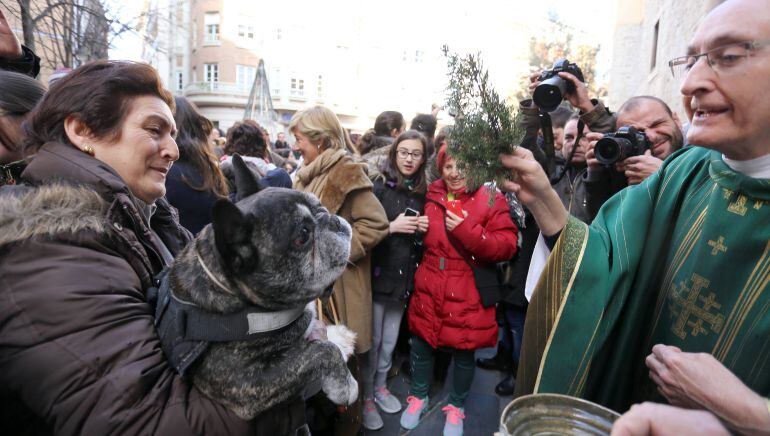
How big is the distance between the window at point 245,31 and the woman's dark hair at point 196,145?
129 feet

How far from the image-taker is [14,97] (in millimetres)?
1965

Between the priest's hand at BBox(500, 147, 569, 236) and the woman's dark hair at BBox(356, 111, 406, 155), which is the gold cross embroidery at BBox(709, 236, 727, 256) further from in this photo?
the woman's dark hair at BBox(356, 111, 406, 155)

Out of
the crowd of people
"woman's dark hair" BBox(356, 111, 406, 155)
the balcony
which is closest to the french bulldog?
the crowd of people

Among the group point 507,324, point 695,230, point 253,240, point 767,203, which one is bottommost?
point 507,324

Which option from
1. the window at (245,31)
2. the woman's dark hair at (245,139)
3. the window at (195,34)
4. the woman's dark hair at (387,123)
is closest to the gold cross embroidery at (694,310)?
the woman's dark hair at (387,123)

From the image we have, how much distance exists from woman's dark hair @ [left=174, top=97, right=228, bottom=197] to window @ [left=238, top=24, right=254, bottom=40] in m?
39.3

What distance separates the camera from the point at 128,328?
1.22 meters

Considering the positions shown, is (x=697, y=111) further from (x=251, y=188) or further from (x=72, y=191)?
(x=72, y=191)

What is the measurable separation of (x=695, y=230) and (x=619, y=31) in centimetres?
2281

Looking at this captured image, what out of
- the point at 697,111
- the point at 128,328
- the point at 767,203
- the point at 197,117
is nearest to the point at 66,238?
the point at 128,328

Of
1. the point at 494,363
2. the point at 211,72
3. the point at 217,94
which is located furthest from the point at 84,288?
the point at 211,72

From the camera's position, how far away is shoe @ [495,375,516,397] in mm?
4387

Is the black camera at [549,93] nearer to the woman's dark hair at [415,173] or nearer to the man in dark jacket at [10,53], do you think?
the woman's dark hair at [415,173]

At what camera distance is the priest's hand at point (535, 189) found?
1.78 meters
